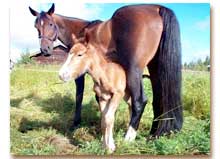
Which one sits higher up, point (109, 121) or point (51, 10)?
point (51, 10)

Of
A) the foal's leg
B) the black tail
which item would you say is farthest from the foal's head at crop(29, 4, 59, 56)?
the black tail

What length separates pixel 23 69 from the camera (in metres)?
2.09

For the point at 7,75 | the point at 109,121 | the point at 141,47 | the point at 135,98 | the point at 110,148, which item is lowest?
the point at 110,148

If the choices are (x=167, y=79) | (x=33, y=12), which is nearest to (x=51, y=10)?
(x=33, y=12)

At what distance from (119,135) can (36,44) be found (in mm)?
578

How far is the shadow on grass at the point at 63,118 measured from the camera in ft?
6.94

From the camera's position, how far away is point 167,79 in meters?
2.10

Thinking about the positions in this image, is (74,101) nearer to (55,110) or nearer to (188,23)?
(55,110)

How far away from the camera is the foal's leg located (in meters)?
2.07

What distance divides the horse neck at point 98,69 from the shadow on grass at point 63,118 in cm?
13

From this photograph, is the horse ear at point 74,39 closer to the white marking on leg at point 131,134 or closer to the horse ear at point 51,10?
the horse ear at point 51,10

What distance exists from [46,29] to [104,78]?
359 mm

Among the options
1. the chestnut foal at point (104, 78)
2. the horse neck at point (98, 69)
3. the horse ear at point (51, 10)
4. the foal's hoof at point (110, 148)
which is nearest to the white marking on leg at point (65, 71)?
the chestnut foal at point (104, 78)

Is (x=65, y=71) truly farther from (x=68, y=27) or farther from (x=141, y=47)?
(x=141, y=47)
